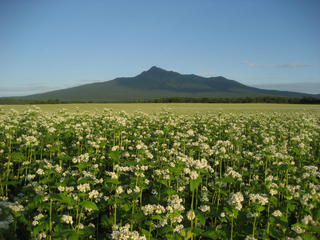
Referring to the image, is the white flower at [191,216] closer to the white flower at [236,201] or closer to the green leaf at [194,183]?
the green leaf at [194,183]

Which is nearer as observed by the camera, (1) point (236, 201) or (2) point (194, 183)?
(1) point (236, 201)

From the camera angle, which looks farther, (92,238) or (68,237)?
(92,238)

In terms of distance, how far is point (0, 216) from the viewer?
5.49 meters

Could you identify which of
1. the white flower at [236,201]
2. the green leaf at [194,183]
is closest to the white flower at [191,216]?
the green leaf at [194,183]

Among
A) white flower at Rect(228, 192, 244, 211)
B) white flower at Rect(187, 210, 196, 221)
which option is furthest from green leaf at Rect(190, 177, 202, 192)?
white flower at Rect(228, 192, 244, 211)

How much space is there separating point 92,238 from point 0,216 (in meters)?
2.07

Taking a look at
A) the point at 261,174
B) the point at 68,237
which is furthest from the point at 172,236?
the point at 261,174

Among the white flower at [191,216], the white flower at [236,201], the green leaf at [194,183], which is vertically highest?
the green leaf at [194,183]

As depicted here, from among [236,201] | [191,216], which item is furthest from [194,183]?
[236,201]

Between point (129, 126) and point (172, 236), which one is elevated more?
point (129, 126)

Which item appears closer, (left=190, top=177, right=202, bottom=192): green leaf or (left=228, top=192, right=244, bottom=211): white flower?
(left=228, top=192, right=244, bottom=211): white flower

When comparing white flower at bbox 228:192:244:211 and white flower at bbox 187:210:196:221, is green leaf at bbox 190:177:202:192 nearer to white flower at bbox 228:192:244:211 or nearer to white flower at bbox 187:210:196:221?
white flower at bbox 187:210:196:221

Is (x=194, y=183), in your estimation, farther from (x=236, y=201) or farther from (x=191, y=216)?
(x=236, y=201)

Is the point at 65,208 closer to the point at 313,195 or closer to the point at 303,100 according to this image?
the point at 313,195
